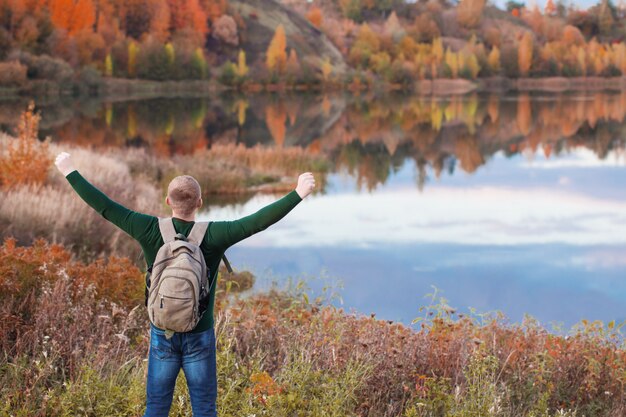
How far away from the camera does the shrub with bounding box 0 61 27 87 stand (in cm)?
6781

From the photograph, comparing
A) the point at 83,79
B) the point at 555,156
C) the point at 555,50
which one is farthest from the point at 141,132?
the point at 555,50

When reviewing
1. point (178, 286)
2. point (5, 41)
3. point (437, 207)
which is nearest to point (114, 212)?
point (178, 286)

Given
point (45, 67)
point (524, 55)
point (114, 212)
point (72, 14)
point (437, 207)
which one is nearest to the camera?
point (114, 212)

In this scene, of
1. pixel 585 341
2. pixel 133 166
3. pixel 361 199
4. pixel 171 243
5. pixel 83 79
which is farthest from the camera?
pixel 83 79

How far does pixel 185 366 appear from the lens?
446cm

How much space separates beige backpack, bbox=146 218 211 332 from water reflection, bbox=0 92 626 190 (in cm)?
2681

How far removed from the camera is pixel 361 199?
2714cm

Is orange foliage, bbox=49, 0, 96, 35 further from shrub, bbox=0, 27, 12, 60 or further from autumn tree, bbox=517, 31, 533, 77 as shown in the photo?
Answer: autumn tree, bbox=517, 31, 533, 77

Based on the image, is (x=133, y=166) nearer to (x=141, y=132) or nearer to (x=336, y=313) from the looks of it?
(x=336, y=313)

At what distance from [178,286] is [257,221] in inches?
20.0

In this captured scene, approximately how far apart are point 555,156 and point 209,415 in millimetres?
39671

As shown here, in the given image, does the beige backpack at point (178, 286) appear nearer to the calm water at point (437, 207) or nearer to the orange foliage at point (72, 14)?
the calm water at point (437, 207)

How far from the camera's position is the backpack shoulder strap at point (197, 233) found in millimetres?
4371

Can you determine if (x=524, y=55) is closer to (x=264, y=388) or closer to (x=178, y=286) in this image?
(x=264, y=388)
